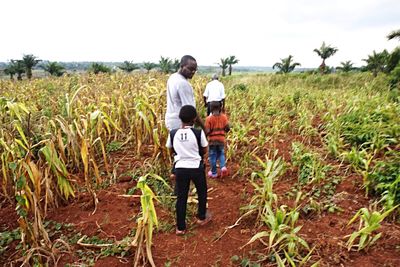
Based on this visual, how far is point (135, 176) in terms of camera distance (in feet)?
12.0

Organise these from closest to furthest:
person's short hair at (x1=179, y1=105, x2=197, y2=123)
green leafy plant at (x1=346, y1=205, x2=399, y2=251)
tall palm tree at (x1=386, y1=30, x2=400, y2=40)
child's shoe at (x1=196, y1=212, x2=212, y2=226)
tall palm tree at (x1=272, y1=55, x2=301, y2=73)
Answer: green leafy plant at (x1=346, y1=205, x2=399, y2=251)
person's short hair at (x1=179, y1=105, x2=197, y2=123)
child's shoe at (x1=196, y1=212, x2=212, y2=226)
tall palm tree at (x1=386, y1=30, x2=400, y2=40)
tall palm tree at (x1=272, y1=55, x2=301, y2=73)

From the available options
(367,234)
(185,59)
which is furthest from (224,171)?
(367,234)

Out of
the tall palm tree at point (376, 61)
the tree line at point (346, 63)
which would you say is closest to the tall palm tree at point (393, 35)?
the tree line at point (346, 63)

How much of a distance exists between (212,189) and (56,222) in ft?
5.55

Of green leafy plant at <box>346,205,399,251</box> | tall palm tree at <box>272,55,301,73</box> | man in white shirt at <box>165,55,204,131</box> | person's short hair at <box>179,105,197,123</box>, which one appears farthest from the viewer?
tall palm tree at <box>272,55,301,73</box>

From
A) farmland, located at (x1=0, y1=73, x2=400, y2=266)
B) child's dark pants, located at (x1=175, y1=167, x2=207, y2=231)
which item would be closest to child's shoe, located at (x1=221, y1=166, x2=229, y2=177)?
farmland, located at (x1=0, y1=73, x2=400, y2=266)

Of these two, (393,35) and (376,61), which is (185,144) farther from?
(376,61)

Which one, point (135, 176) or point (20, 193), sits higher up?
point (20, 193)

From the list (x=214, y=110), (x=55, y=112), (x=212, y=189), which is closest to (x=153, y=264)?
(x=212, y=189)

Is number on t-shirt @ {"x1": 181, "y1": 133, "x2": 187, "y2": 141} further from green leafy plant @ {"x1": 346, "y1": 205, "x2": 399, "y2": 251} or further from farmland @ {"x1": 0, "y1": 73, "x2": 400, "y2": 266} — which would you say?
green leafy plant @ {"x1": 346, "y1": 205, "x2": 399, "y2": 251}

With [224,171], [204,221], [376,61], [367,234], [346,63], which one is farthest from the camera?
[346,63]

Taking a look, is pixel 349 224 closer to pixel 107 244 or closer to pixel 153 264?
pixel 153 264

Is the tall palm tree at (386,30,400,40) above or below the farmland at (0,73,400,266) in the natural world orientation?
above

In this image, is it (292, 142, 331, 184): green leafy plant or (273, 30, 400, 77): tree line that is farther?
(273, 30, 400, 77): tree line
